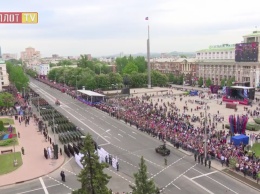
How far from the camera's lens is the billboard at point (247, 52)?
3504 inches

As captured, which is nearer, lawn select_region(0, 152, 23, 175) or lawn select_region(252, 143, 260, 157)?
lawn select_region(0, 152, 23, 175)

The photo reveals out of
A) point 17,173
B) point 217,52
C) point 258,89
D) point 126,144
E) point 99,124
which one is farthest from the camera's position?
point 217,52

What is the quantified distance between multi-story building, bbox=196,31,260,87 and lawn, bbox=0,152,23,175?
7872 centimetres

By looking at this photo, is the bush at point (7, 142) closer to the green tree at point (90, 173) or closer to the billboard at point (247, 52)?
the green tree at point (90, 173)

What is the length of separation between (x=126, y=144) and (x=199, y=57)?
96.7 m

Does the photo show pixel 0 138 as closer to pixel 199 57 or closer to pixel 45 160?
pixel 45 160

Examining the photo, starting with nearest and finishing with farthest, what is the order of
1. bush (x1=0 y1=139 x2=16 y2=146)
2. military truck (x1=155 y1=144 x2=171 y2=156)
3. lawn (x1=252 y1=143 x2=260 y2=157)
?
military truck (x1=155 y1=144 x2=171 y2=156)
lawn (x1=252 y1=143 x2=260 y2=157)
bush (x1=0 y1=139 x2=16 y2=146)

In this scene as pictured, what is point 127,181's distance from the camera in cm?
2588

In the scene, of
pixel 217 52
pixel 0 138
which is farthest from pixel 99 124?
pixel 217 52

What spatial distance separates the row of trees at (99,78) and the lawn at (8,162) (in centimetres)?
5957

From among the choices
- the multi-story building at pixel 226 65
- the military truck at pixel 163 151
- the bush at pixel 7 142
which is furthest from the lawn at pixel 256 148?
the multi-story building at pixel 226 65

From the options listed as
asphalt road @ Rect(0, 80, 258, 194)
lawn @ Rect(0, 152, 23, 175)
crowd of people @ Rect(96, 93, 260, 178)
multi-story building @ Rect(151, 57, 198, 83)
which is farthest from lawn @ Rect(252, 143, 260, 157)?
multi-story building @ Rect(151, 57, 198, 83)

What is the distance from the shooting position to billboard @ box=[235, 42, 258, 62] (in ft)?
292

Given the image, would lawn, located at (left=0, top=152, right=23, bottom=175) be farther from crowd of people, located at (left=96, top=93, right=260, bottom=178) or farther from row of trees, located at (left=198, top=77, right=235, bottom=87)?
row of trees, located at (left=198, top=77, right=235, bottom=87)
